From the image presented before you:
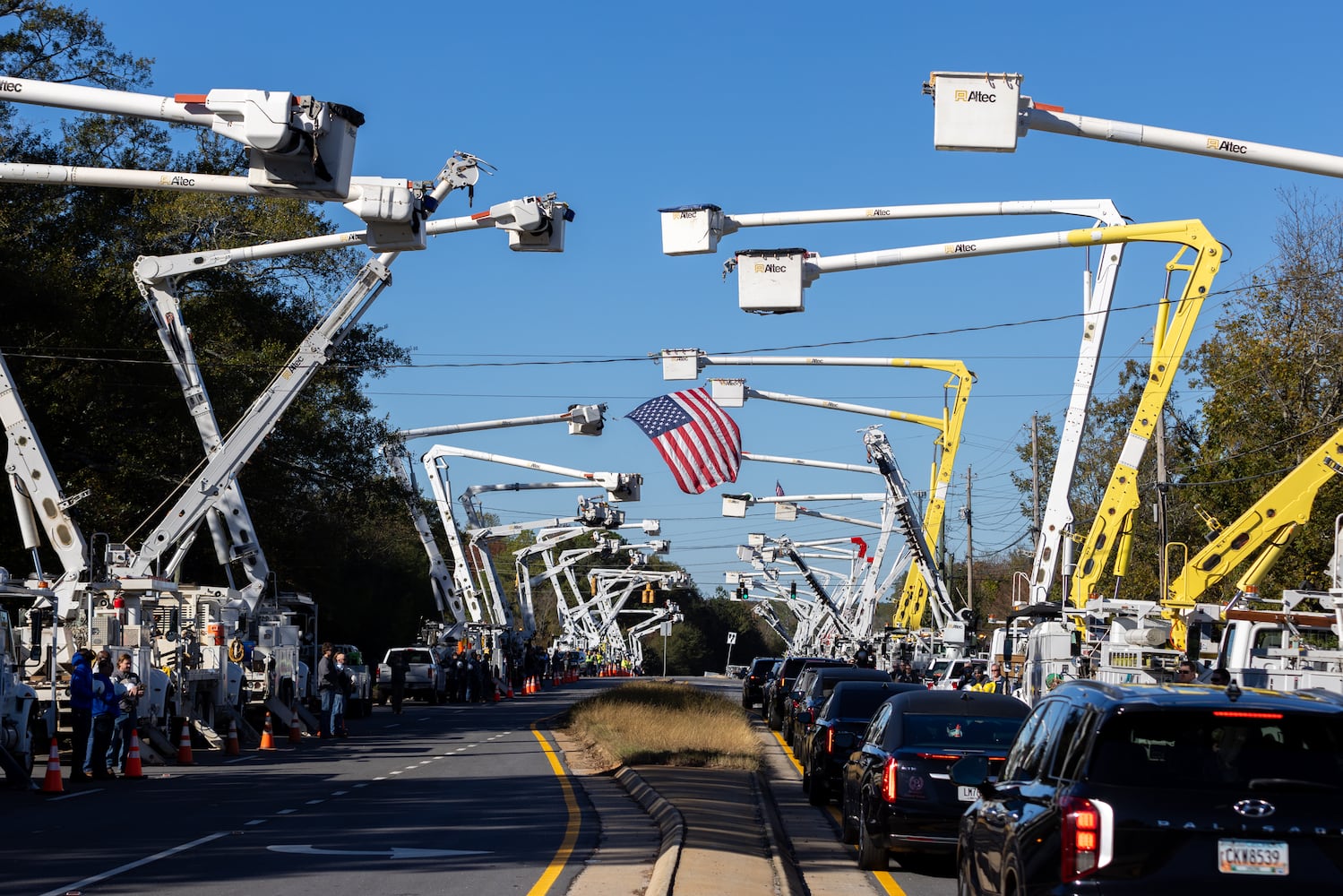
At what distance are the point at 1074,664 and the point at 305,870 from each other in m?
14.2

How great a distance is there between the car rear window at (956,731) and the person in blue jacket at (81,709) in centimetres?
1241

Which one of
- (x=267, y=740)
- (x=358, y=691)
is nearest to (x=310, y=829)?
(x=267, y=740)

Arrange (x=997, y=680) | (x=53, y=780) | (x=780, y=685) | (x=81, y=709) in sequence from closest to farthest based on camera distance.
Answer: (x=53, y=780), (x=81, y=709), (x=997, y=680), (x=780, y=685)

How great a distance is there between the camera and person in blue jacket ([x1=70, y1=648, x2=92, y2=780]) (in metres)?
22.5

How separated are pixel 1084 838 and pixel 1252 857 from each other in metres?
0.70

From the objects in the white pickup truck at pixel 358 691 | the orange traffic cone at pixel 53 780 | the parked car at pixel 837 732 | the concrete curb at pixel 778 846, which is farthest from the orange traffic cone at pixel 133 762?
the white pickup truck at pixel 358 691

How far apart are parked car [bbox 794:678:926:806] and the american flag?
13636 mm

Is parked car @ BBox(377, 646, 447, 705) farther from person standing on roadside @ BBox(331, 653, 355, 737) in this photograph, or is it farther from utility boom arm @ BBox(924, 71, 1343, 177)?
utility boom arm @ BBox(924, 71, 1343, 177)

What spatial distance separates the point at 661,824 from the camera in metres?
16.9

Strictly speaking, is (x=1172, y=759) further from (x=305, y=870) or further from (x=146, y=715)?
(x=146, y=715)

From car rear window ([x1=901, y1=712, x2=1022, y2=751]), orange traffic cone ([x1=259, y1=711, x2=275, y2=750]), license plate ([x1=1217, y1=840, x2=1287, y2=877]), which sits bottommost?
orange traffic cone ([x1=259, y1=711, x2=275, y2=750])

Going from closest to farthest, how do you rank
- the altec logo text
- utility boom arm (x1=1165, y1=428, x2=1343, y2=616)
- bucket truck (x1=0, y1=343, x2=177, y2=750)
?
1. the altec logo text
2. utility boom arm (x1=1165, y1=428, x2=1343, y2=616)
3. bucket truck (x1=0, y1=343, x2=177, y2=750)

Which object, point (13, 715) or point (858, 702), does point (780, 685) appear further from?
point (13, 715)

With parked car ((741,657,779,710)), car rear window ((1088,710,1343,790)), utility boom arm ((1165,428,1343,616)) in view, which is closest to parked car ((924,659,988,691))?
utility boom arm ((1165,428,1343,616))
